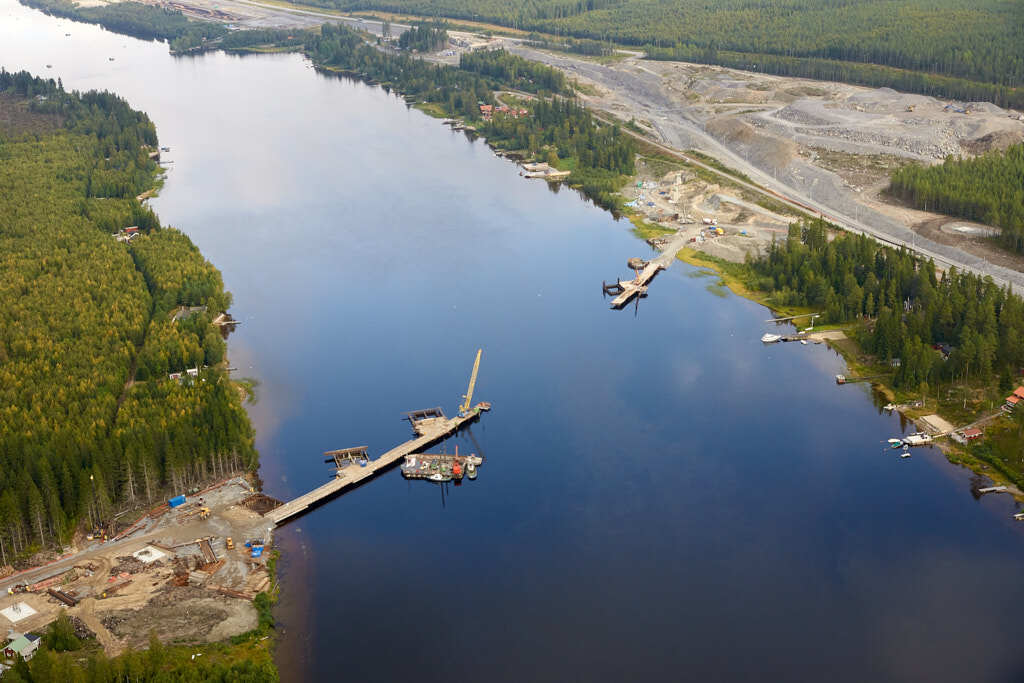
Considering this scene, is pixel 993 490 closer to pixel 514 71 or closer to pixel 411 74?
pixel 514 71

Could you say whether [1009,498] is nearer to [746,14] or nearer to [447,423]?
[447,423]

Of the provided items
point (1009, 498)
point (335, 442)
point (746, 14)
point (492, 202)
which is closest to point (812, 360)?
point (1009, 498)

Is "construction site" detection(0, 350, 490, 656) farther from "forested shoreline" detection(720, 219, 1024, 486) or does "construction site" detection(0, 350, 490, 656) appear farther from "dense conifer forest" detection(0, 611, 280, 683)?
"forested shoreline" detection(720, 219, 1024, 486)

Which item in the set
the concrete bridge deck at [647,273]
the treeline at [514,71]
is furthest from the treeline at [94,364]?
the treeline at [514,71]

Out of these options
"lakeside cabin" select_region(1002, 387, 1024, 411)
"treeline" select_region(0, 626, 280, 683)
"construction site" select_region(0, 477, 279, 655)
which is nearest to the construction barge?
"construction site" select_region(0, 477, 279, 655)

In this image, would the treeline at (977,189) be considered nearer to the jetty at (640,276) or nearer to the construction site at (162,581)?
the jetty at (640,276)

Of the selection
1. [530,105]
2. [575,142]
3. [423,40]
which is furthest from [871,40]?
[423,40]
